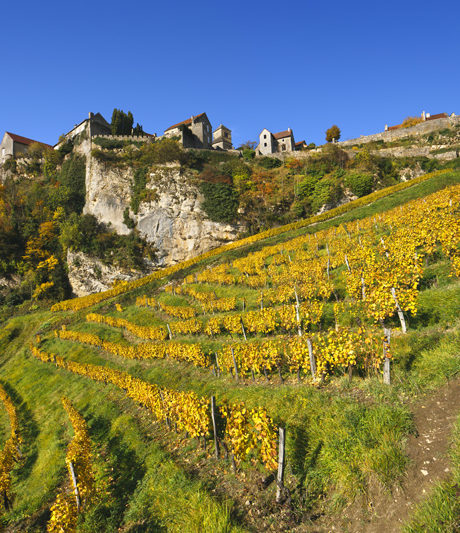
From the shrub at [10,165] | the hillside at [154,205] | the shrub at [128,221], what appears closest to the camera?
the hillside at [154,205]

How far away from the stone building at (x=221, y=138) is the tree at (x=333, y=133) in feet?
83.4

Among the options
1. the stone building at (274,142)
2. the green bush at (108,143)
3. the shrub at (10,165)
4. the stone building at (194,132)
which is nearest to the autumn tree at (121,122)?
the green bush at (108,143)

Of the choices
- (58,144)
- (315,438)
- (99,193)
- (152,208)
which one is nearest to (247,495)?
(315,438)

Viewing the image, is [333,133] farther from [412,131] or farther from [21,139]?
[21,139]

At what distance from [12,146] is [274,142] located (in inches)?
2657

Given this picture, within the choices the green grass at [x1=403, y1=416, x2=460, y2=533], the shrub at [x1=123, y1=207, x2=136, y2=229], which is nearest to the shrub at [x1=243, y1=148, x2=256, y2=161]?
the shrub at [x1=123, y1=207, x2=136, y2=229]

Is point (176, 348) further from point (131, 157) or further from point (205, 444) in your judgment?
point (131, 157)

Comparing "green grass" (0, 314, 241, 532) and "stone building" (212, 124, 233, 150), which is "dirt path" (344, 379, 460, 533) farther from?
"stone building" (212, 124, 233, 150)

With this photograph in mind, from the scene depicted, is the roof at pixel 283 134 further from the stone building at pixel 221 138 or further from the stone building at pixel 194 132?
the stone building at pixel 194 132

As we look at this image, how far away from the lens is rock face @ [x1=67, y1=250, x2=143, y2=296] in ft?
155

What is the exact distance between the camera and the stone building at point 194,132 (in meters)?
58.0

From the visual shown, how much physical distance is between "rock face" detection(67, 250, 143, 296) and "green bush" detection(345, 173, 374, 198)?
40.7 m

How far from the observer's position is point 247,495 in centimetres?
641

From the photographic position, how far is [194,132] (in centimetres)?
6262
